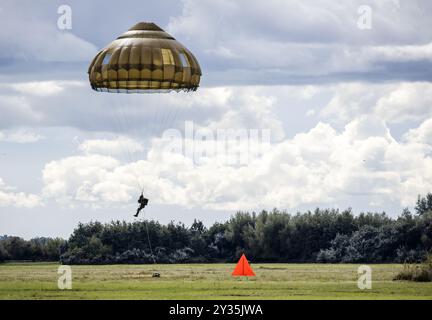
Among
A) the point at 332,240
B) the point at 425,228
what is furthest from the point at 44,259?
the point at 425,228

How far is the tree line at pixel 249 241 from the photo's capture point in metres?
79.2

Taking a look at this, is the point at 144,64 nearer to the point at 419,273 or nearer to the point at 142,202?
the point at 142,202

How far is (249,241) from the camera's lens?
84812 millimetres

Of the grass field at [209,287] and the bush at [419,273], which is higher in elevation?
the bush at [419,273]

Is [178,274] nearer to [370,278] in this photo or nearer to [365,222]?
[370,278]

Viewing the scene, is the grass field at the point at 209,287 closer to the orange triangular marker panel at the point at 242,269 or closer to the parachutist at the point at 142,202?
the orange triangular marker panel at the point at 242,269

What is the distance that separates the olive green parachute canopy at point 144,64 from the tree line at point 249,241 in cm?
3664

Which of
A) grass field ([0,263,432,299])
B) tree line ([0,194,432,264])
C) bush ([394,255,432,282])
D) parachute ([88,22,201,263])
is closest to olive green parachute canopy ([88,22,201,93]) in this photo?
parachute ([88,22,201,263])

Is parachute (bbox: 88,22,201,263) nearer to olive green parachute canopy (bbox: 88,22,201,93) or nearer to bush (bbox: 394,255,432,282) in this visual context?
olive green parachute canopy (bbox: 88,22,201,93)

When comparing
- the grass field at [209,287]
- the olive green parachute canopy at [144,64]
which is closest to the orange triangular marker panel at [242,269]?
the grass field at [209,287]

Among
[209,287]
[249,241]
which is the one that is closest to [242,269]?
[209,287]

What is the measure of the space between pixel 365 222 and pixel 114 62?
45.4m

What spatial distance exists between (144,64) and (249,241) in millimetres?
43015
